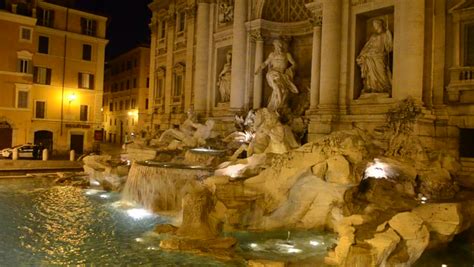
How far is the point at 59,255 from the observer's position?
7.58 meters

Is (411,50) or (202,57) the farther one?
(202,57)

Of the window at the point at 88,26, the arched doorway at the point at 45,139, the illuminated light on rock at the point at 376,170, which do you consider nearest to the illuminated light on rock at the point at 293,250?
the illuminated light on rock at the point at 376,170

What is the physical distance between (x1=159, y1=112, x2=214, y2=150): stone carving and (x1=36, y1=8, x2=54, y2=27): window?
687 inches

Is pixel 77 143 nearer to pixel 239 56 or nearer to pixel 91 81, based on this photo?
pixel 91 81

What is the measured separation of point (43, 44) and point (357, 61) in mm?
23505

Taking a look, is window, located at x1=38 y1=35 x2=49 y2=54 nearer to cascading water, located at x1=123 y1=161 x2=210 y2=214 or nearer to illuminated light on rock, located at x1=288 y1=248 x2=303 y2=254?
cascading water, located at x1=123 y1=161 x2=210 y2=214

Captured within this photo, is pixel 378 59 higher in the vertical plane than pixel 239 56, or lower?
lower

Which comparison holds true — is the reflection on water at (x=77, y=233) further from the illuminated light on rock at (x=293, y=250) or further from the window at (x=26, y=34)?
the window at (x=26, y=34)

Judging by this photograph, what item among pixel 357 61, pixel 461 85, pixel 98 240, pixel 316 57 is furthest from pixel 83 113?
pixel 461 85

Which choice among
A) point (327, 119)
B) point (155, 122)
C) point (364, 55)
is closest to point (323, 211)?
point (327, 119)

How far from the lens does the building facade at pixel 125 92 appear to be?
4219cm

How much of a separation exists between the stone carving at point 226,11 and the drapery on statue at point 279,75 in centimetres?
367

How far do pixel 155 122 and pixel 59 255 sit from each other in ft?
56.8

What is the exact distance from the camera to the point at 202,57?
20.6m
